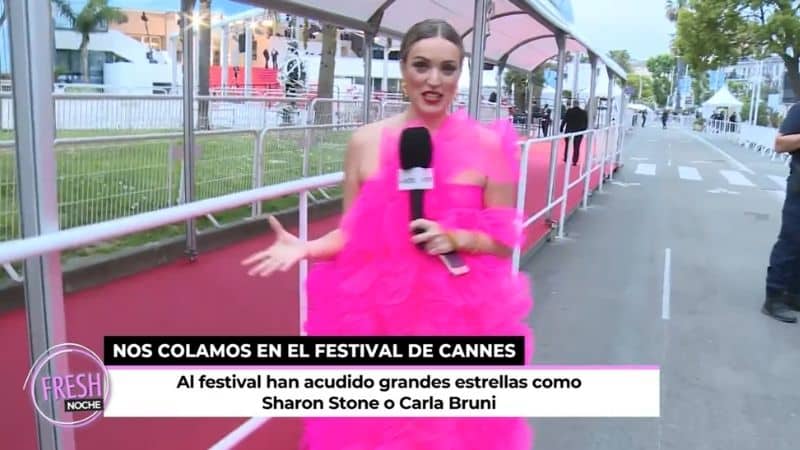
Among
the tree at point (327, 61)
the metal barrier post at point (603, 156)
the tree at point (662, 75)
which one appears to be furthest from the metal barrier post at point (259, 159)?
the tree at point (662, 75)

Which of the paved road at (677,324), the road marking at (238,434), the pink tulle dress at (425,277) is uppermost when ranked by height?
the pink tulle dress at (425,277)

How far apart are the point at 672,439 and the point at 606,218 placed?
6.54m

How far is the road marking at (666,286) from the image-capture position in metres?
5.26

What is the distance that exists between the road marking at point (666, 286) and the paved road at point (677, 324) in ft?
0.08

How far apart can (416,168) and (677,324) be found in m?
3.99

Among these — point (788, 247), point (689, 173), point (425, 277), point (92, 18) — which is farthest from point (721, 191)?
point (92, 18)

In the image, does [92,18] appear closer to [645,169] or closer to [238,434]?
[645,169]

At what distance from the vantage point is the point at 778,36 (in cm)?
2572

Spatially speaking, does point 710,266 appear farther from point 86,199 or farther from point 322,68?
point 322,68

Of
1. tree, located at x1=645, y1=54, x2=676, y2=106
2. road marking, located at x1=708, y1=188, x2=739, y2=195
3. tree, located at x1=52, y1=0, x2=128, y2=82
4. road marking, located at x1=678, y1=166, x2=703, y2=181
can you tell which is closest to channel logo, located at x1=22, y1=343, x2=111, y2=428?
road marking, located at x1=708, y1=188, x2=739, y2=195

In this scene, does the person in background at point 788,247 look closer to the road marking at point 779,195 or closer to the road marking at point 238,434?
the road marking at point 238,434

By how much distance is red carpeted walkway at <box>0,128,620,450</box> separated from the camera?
103 inches

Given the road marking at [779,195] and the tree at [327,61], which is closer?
the road marking at [779,195]

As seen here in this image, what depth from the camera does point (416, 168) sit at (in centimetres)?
160
